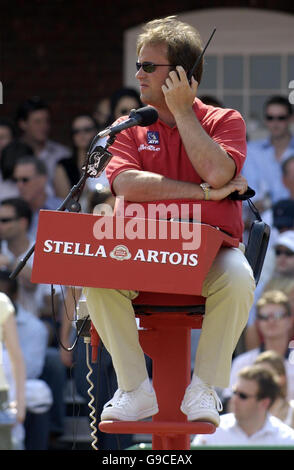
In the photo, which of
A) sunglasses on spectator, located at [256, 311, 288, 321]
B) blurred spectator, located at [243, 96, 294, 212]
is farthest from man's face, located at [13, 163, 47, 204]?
sunglasses on spectator, located at [256, 311, 288, 321]

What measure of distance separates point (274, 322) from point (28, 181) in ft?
8.31

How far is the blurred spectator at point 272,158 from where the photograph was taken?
9.63 meters

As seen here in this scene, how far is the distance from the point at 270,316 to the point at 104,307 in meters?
3.63

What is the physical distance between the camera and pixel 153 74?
16.8 ft

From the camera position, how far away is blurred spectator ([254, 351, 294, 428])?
25.4 feet

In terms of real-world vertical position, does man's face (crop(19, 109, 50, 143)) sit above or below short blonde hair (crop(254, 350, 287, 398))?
above

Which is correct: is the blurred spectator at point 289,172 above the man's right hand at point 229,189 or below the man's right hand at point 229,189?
below

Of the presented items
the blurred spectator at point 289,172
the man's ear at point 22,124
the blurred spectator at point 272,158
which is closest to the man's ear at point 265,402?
the blurred spectator at point 272,158

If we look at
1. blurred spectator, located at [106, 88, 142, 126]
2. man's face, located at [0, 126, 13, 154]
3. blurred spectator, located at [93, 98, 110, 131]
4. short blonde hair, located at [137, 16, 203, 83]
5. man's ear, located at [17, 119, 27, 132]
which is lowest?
man's face, located at [0, 126, 13, 154]

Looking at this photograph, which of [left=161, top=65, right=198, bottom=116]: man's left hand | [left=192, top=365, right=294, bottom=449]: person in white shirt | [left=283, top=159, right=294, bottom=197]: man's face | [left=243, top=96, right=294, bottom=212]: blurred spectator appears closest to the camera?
[left=161, top=65, right=198, bottom=116]: man's left hand

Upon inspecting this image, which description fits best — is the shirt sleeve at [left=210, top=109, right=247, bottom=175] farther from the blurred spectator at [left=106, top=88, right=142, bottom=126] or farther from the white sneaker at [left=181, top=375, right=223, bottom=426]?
the blurred spectator at [left=106, top=88, right=142, bottom=126]

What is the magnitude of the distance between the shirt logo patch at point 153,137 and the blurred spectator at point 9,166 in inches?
173

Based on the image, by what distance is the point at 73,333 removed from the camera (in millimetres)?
8648

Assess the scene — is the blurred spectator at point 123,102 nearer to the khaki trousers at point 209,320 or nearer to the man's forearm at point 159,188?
the man's forearm at point 159,188
